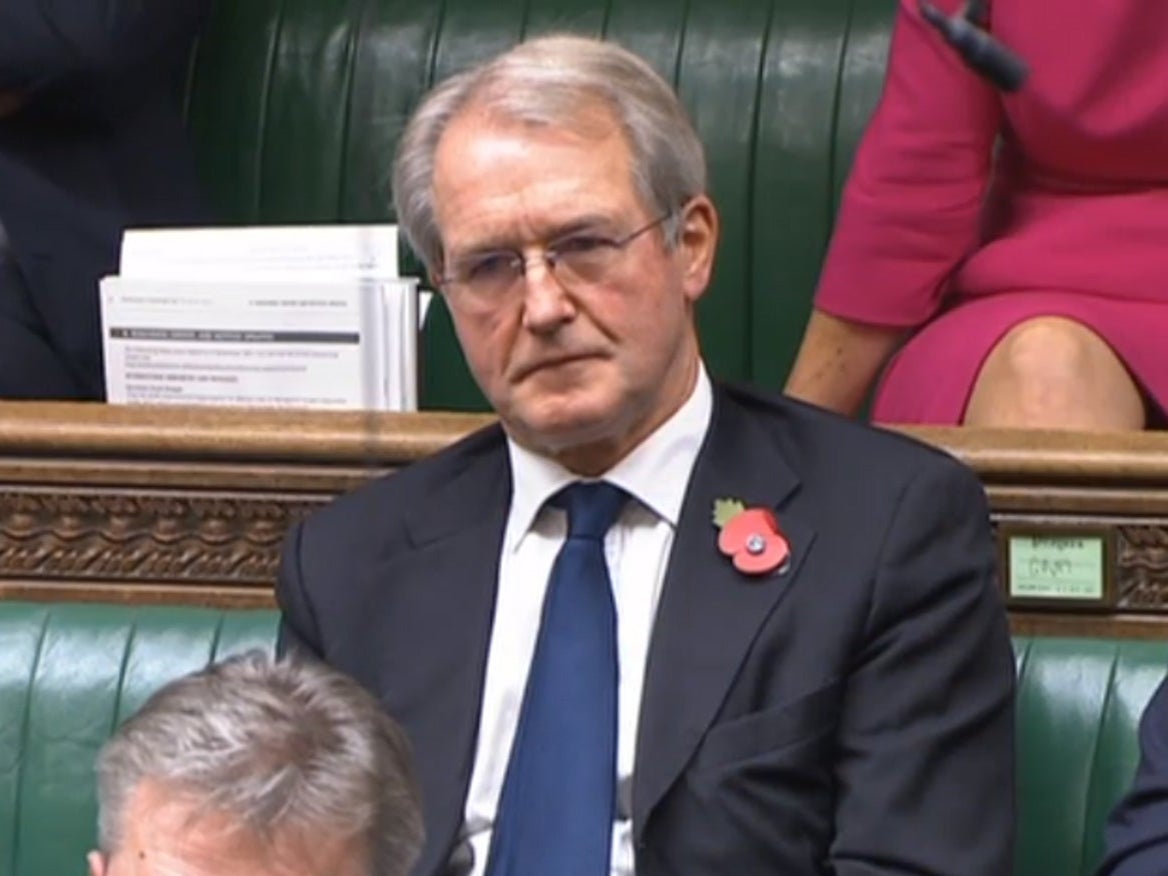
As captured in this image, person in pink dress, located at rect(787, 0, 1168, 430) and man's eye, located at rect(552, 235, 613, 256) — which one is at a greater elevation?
man's eye, located at rect(552, 235, 613, 256)

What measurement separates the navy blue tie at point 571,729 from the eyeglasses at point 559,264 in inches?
5.9

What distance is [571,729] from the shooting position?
Answer: 2.09m

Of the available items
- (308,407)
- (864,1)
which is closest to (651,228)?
(308,407)

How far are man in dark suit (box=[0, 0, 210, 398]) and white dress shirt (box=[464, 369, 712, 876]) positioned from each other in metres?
0.97

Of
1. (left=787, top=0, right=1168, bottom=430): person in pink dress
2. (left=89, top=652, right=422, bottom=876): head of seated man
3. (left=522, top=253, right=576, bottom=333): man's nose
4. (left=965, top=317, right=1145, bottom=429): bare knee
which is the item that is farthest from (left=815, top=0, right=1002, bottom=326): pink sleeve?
(left=89, top=652, right=422, bottom=876): head of seated man

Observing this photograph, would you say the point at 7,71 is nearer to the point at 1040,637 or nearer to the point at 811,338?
the point at 811,338

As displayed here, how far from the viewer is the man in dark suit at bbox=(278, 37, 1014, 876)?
2049mm

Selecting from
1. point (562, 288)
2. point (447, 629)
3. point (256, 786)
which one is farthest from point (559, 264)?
point (256, 786)

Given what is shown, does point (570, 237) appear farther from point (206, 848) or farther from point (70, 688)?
point (206, 848)

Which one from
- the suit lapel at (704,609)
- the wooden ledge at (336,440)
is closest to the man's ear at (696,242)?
the suit lapel at (704,609)

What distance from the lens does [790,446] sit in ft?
7.07

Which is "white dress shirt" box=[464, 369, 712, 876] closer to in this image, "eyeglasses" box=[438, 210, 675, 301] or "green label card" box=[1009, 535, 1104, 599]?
"eyeglasses" box=[438, 210, 675, 301]

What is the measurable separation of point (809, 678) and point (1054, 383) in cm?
51

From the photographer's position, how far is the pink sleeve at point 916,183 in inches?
104
